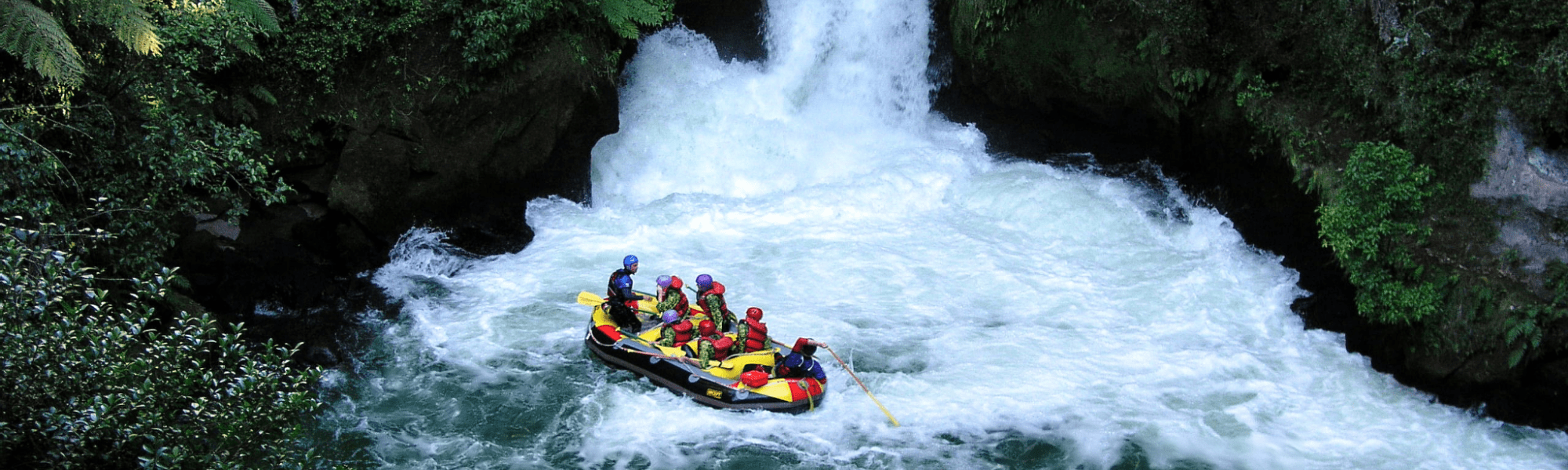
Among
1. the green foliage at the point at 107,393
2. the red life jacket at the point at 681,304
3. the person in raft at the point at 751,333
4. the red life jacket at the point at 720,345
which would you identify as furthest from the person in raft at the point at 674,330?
the green foliage at the point at 107,393

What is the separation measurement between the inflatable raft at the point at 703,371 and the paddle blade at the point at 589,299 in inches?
18.2

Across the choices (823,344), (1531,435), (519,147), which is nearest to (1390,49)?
(1531,435)

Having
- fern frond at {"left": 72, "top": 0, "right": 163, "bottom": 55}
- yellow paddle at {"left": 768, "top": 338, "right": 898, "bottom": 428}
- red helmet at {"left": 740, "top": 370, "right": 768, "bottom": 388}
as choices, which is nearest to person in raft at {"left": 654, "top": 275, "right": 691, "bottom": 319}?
yellow paddle at {"left": 768, "top": 338, "right": 898, "bottom": 428}

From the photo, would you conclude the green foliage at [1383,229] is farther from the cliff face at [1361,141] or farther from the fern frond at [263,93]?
the fern frond at [263,93]

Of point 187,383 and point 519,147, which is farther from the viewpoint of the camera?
point 519,147

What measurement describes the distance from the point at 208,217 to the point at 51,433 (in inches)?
282

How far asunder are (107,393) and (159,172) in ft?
13.0

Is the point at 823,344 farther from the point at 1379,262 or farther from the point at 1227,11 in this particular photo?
the point at 1227,11

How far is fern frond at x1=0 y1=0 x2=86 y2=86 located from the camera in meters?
6.95

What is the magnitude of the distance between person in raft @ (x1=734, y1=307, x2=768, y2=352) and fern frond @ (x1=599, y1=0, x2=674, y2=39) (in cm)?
544

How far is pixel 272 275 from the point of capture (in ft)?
40.8

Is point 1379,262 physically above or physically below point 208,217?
below

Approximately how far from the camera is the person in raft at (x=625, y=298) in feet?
36.7

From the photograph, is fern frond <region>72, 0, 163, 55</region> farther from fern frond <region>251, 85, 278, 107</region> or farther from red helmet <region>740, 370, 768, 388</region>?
red helmet <region>740, 370, 768, 388</region>
